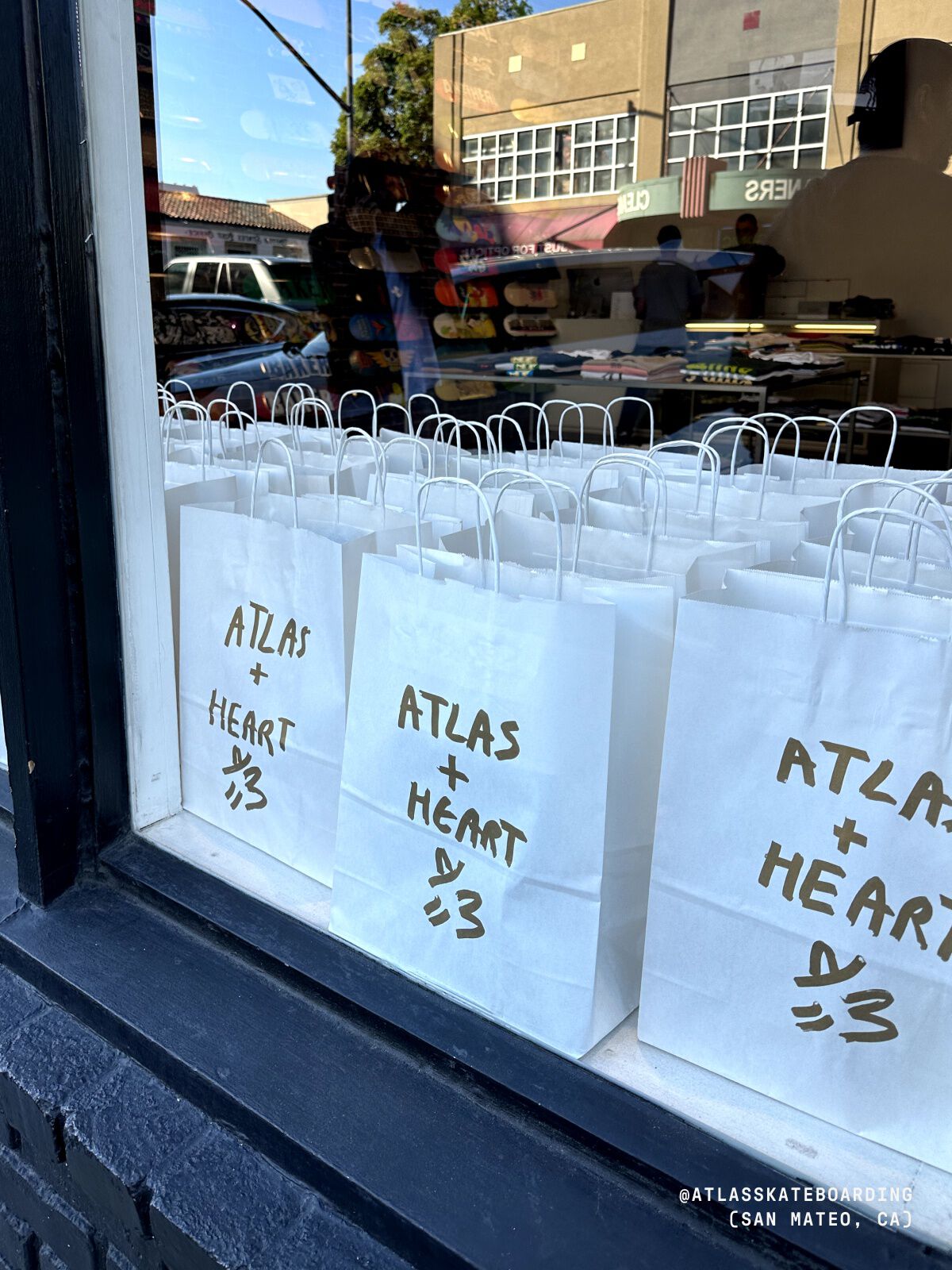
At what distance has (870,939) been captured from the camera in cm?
95

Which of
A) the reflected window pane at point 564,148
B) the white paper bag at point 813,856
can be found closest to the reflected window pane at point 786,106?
the reflected window pane at point 564,148

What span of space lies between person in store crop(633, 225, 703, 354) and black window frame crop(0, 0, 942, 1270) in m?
3.93

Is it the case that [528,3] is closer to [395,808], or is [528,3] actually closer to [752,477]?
[752,477]

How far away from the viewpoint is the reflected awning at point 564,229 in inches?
213

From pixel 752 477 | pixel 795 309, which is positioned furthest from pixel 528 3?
pixel 752 477

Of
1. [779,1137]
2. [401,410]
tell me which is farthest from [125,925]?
[401,410]

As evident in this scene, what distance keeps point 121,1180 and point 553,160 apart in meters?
5.47

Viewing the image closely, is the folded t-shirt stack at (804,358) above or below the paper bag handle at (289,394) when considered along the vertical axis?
above

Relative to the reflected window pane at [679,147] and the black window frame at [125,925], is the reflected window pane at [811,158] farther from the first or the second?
the black window frame at [125,925]

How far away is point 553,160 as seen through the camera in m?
5.47

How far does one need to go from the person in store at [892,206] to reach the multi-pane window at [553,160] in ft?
3.10

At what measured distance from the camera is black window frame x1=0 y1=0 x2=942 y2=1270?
0.99 meters

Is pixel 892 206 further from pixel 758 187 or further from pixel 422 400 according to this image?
pixel 422 400

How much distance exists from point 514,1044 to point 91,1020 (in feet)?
2.07
